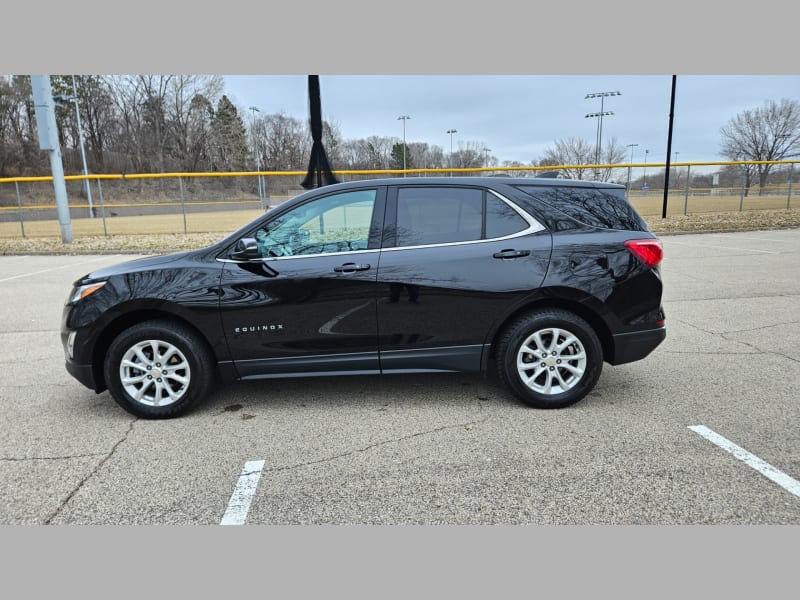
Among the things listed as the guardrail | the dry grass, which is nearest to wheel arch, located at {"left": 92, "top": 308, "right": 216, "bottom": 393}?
the dry grass

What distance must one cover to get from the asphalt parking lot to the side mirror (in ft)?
3.98

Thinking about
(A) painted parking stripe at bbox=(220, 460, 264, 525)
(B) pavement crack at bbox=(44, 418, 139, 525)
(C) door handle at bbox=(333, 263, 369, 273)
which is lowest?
(B) pavement crack at bbox=(44, 418, 139, 525)

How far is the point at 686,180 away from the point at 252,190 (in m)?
18.9

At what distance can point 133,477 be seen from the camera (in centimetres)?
308

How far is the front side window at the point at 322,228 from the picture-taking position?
3.84m

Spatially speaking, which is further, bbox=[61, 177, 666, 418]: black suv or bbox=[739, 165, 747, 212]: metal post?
bbox=[739, 165, 747, 212]: metal post

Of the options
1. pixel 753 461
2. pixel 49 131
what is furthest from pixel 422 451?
pixel 49 131

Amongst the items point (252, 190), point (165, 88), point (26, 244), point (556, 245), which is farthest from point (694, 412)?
point (165, 88)

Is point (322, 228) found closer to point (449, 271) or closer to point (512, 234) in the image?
point (449, 271)

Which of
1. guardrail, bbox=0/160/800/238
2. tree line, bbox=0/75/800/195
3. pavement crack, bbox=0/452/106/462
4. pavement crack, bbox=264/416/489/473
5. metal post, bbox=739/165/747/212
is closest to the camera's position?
pavement crack, bbox=264/416/489/473

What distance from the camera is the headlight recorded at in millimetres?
3768

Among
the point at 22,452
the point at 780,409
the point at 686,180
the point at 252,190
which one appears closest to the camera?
the point at 22,452

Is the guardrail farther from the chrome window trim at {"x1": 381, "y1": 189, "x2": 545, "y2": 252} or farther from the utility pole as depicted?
the chrome window trim at {"x1": 381, "y1": 189, "x2": 545, "y2": 252}

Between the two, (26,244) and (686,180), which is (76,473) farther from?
(686,180)
